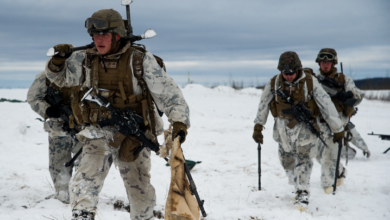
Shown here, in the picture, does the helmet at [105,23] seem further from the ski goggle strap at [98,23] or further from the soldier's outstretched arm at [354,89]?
the soldier's outstretched arm at [354,89]

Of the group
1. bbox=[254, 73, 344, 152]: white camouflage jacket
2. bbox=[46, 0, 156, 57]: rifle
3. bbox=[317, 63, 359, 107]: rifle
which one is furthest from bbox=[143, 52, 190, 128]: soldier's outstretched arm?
bbox=[317, 63, 359, 107]: rifle

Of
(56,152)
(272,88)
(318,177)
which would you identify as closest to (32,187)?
(56,152)

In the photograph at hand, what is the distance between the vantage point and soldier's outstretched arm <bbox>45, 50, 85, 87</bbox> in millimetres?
3334

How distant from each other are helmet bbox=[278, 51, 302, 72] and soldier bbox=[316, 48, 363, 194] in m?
1.63

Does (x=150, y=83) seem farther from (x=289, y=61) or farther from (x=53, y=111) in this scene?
(x=289, y=61)

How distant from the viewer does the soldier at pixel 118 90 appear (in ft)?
10.6

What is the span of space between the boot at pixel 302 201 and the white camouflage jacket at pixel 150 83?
→ 2.67 meters

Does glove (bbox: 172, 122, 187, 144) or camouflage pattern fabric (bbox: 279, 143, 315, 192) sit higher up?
glove (bbox: 172, 122, 187, 144)

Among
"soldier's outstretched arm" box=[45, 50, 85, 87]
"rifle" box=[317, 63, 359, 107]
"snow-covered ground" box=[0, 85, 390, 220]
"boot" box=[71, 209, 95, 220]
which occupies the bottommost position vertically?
"snow-covered ground" box=[0, 85, 390, 220]

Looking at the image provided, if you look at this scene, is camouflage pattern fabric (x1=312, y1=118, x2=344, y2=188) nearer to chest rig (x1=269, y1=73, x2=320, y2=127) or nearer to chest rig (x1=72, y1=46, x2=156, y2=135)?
chest rig (x1=269, y1=73, x2=320, y2=127)

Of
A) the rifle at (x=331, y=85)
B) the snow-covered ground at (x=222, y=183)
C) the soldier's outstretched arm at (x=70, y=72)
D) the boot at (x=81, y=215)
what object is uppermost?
the soldier's outstretched arm at (x=70, y=72)

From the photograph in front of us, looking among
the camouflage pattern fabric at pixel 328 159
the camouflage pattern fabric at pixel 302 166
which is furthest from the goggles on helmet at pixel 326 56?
the camouflage pattern fabric at pixel 302 166

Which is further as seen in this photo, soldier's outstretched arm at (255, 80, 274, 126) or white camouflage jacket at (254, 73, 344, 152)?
soldier's outstretched arm at (255, 80, 274, 126)

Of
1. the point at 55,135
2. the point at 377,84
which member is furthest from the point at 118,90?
the point at 377,84
